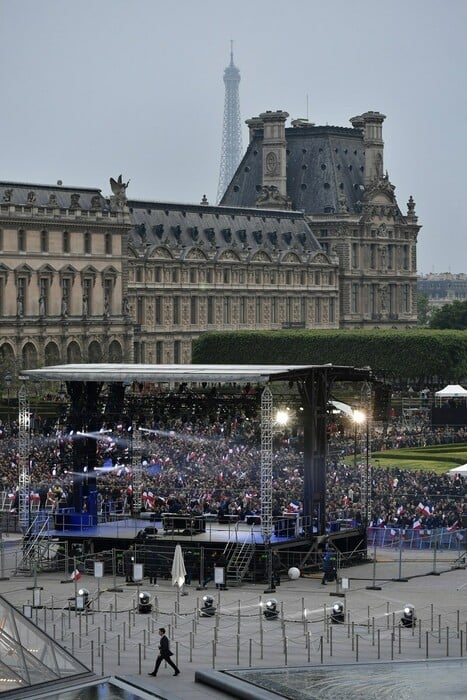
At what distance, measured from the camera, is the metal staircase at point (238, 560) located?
60.5 meters

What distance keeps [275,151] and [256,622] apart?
136 meters

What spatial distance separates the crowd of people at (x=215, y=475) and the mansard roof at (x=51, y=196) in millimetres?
48615

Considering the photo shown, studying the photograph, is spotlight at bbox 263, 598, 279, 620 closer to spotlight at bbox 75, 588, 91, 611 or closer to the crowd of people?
spotlight at bbox 75, 588, 91, 611

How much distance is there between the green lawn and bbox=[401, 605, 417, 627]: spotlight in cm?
3751

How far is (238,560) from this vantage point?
201 ft

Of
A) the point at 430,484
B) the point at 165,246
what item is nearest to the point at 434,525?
the point at 430,484

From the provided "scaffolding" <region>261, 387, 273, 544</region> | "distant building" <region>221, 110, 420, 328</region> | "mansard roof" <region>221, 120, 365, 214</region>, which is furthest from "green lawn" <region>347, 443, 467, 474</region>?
"mansard roof" <region>221, 120, 365, 214</region>

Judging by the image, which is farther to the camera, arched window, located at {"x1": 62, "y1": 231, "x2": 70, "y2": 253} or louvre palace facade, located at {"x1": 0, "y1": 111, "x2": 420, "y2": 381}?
arched window, located at {"x1": 62, "y1": 231, "x2": 70, "y2": 253}

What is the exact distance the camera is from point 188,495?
241ft

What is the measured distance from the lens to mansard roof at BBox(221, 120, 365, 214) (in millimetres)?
185125

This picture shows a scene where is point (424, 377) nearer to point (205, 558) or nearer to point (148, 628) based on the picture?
point (205, 558)

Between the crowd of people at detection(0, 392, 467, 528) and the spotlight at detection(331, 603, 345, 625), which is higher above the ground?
the crowd of people at detection(0, 392, 467, 528)

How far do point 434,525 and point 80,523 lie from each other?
37.6 feet

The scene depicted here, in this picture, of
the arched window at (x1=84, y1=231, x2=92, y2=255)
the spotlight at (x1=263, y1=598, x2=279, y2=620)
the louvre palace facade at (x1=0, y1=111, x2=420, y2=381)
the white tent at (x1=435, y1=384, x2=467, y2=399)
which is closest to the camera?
the spotlight at (x1=263, y1=598, x2=279, y2=620)
